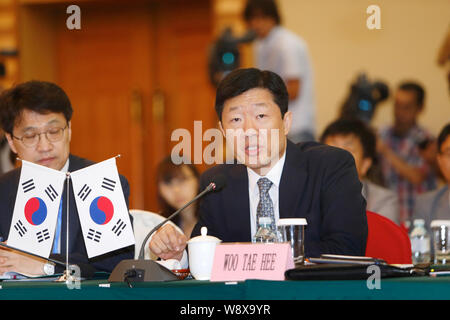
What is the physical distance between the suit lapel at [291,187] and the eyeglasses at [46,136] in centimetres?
76

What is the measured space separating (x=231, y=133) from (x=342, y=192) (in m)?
0.37

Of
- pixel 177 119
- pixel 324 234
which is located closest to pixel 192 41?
pixel 177 119

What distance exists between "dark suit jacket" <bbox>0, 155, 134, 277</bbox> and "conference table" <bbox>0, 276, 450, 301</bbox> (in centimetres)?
41

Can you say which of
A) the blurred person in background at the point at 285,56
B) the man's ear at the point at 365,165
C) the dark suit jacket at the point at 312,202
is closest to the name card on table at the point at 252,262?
the dark suit jacket at the point at 312,202

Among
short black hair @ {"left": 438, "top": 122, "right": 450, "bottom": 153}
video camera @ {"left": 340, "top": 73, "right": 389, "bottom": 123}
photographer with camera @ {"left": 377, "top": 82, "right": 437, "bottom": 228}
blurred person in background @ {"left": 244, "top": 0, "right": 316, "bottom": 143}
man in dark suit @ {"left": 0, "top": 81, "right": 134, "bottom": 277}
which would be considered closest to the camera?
man in dark suit @ {"left": 0, "top": 81, "right": 134, "bottom": 277}

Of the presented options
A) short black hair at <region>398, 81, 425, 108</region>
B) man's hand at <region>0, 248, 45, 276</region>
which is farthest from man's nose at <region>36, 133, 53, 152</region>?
short black hair at <region>398, 81, 425, 108</region>

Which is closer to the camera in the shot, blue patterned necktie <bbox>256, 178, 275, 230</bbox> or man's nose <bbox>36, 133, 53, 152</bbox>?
blue patterned necktie <bbox>256, 178, 275, 230</bbox>

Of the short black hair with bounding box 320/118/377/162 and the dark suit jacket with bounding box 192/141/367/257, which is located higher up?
the short black hair with bounding box 320/118/377/162

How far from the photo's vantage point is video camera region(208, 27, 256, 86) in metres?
4.60

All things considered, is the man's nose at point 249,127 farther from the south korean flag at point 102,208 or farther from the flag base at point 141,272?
the flag base at point 141,272

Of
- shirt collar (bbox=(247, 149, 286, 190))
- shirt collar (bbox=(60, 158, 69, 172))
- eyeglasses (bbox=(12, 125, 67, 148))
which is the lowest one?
shirt collar (bbox=(247, 149, 286, 190))

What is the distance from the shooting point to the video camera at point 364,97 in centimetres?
475

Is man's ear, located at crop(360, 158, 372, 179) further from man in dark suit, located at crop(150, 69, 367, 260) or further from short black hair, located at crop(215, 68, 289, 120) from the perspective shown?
short black hair, located at crop(215, 68, 289, 120)

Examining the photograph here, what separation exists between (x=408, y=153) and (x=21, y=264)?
3.19 metres
